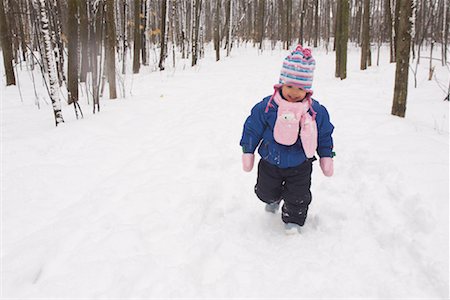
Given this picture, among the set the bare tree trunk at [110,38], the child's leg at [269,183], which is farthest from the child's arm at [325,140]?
the bare tree trunk at [110,38]

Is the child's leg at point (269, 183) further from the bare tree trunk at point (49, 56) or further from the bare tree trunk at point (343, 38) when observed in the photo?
the bare tree trunk at point (343, 38)

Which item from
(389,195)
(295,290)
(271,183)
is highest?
(271,183)

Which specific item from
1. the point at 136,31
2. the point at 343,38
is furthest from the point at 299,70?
the point at 136,31

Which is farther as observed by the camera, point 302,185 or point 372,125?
point 372,125

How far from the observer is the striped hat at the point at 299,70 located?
242 cm

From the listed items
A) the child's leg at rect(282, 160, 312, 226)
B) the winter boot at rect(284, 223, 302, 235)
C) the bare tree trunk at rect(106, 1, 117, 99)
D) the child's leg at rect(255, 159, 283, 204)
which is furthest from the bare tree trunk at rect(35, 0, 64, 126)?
the winter boot at rect(284, 223, 302, 235)

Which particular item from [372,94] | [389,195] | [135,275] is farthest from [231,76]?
[135,275]

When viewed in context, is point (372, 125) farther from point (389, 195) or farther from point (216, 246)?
point (216, 246)

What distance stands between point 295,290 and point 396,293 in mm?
611

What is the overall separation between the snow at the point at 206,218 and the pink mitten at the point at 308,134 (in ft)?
2.48

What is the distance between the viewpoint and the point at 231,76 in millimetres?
11789

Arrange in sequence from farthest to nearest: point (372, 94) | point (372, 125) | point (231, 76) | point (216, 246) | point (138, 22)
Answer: point (138, 22), point (231, 76), point (372, 94), point (372, 125), point (216, 246)

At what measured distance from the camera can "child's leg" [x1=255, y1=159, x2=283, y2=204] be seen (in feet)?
9.03

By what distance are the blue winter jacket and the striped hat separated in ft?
0.67
